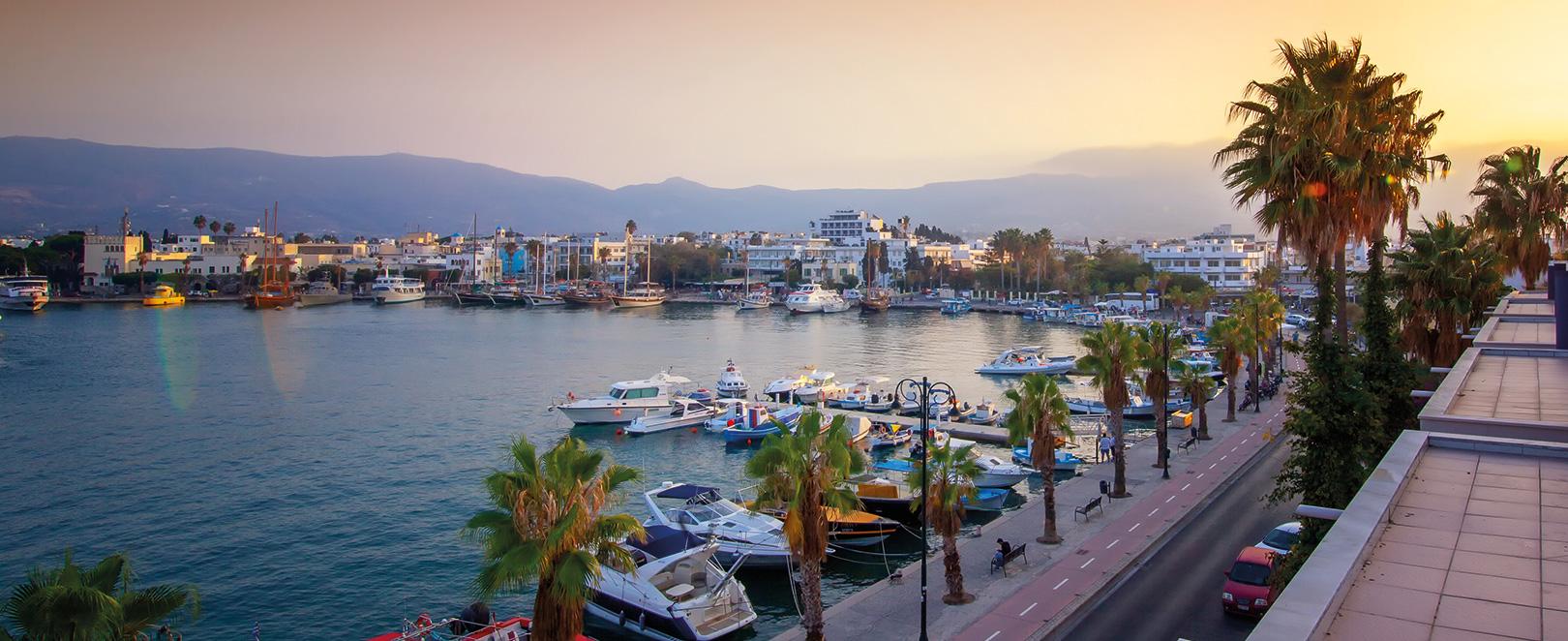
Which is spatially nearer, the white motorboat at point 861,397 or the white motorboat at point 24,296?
the white motorboat at point 861,397

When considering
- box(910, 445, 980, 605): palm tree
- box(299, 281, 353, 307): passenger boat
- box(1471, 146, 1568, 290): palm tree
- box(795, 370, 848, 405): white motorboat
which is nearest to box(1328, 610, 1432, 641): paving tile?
box(910, 445, 980, 605): palm tree

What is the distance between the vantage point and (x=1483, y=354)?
19.3 meters

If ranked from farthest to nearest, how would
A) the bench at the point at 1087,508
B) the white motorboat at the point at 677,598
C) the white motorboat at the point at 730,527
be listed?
the bench at the point at 1087,508 < the white motorboat at the point at 730,527 < the white motorboat at the point at 677,598

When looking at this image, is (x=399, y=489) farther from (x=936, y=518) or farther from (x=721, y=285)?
(x=721, y=285)

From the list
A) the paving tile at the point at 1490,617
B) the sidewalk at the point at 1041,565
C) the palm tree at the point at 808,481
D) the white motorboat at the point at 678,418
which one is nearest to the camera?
the paving tile at the point at 1490,617

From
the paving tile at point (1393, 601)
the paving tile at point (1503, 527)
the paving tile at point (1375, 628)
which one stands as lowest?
the paving tile at point (1375, 628)

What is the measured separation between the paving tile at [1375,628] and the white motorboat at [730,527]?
17.9m

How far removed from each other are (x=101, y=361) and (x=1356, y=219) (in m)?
81.3

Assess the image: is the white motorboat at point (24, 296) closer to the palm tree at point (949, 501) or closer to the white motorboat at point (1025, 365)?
the white motorboat at point (1025, 365)

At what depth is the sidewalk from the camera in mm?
18250

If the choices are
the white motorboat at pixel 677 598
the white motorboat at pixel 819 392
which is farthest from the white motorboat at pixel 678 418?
the white motorboat at pixel 677 598

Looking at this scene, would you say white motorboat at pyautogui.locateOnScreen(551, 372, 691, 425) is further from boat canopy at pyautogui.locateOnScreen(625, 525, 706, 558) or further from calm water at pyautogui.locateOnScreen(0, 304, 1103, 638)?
boat canopy at pyautogui.locateOnScreen(625, 525, 706, 558)

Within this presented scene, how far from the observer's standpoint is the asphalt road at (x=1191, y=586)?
17.7 m

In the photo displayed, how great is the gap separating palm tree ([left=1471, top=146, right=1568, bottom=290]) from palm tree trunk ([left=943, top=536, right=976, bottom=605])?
22483 millimetres
